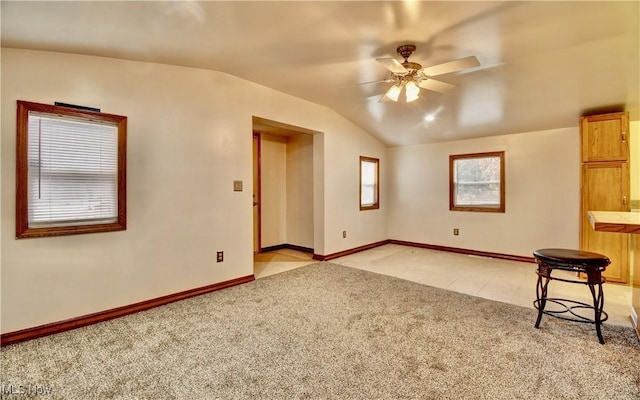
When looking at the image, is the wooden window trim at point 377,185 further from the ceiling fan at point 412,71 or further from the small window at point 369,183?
the ceiling fan at point 412,71

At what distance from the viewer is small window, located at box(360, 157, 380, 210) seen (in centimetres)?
580

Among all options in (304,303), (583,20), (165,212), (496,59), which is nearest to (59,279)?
(165,212)

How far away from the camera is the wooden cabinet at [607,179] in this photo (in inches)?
141

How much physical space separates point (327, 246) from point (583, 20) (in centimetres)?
391

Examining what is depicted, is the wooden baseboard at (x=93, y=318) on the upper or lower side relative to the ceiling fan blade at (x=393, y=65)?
lower

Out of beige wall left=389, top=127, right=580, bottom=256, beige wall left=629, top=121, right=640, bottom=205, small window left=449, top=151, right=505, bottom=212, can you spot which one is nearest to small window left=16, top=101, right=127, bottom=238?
beige wall left=389, top=127, right=580, bottom=256

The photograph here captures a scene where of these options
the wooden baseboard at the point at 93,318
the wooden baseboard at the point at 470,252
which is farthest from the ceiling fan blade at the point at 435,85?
the wooden baseboard at the point at 470,252

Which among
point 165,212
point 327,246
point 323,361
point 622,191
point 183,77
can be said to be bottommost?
point 323,361

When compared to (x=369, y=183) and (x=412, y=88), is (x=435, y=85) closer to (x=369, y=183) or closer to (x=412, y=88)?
(x=412, y=88)

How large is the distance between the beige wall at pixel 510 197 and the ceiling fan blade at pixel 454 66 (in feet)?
10.2

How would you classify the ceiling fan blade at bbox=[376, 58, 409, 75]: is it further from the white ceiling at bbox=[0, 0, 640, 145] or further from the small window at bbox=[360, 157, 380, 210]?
the small window at bbox=[360, 157, 380, 210]

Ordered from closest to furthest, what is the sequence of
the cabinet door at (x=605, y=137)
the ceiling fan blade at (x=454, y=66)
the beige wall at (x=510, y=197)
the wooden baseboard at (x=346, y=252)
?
1. the ceiling fan blade at (x=454, y=66)
2. the cabinet door at (x=605, y=137)
3. the beige wall at (x=510, y=197)
4. the wooden baseboard at (x=346, y=252)

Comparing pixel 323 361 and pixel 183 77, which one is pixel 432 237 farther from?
pixel 183 77

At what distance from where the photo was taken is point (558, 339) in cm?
231
